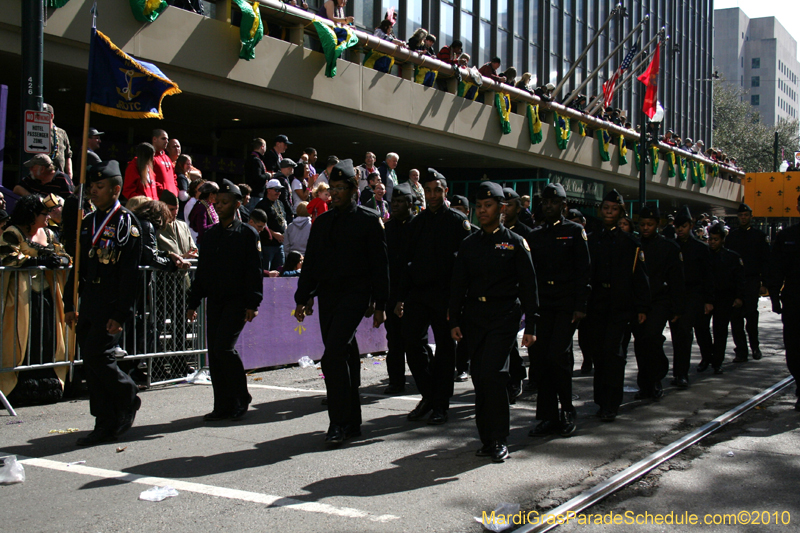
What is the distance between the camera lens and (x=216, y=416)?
266 inches

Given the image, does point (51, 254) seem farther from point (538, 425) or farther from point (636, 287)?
point (636, 287)

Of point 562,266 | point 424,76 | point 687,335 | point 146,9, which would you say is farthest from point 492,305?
point 424,76

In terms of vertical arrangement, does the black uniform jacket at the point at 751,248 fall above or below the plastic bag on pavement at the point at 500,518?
above

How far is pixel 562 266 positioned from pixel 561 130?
64.4 ft

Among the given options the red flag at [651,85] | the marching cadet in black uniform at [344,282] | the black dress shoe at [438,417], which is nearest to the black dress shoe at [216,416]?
the marching cadet in black uniform at [344,282]

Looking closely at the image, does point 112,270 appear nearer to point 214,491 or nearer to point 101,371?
point 101,371

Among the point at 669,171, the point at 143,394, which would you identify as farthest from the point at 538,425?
the point at 669,171

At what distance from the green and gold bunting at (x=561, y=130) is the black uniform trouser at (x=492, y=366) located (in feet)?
67.0

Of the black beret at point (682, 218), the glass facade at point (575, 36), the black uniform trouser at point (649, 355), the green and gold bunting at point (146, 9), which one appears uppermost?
the glass facade at point (575, 36)

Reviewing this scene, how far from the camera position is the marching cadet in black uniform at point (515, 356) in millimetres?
6684

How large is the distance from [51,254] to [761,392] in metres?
7.43

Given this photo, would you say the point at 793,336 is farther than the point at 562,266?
Yes

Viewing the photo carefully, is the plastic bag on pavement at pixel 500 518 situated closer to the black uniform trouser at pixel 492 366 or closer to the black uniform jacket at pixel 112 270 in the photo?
the black uniform trouser at pixel 492 366

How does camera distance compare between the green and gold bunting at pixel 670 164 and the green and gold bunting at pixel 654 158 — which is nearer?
the green and gold bunting at pixel 654 158
